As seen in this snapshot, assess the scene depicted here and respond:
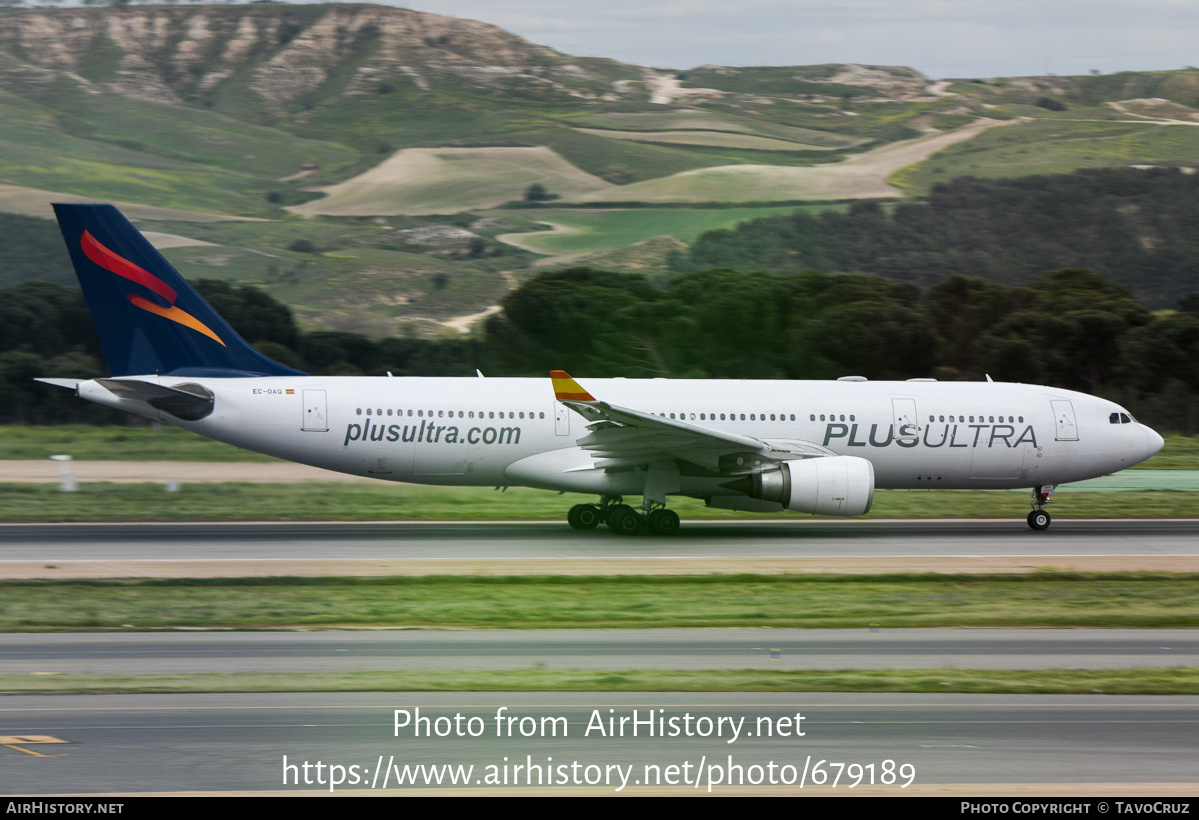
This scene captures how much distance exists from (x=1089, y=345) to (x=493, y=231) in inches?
2665

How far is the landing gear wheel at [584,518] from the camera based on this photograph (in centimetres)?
2380

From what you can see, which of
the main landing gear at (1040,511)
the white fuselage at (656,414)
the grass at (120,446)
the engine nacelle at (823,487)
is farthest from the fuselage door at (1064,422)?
the grass at (120,446)

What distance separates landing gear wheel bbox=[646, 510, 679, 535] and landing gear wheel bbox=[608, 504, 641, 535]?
23 cm

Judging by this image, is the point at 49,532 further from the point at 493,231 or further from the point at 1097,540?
A: the point at 493,231

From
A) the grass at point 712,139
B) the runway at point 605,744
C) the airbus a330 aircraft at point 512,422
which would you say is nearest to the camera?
the runway at point 605,744

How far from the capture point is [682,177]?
121000 millimetres

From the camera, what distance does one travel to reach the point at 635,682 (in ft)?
36.1

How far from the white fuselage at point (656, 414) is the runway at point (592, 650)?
9.47m

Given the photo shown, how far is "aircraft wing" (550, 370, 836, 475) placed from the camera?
2166cm

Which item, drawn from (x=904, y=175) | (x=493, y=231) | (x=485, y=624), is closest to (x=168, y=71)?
(x=493, y=231)

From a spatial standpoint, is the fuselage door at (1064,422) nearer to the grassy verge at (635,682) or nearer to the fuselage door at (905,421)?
the fuselage door at (905,421)

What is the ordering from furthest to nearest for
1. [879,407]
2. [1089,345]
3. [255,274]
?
[255,274] → [1089,345] → [879,407]

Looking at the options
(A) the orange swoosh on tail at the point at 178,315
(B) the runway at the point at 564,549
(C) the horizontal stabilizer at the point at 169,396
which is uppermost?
(A) the orange swoosh on tail at the point at 178,315

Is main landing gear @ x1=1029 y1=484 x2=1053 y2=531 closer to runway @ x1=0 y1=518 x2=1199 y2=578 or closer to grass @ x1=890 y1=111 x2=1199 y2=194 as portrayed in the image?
runway @ x1=0 y1=518 x2=1199 y2=578
